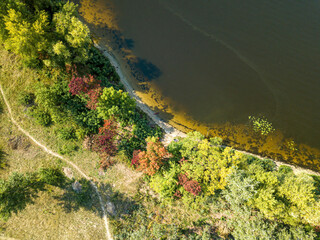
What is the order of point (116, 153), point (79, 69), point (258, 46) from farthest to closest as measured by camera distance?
point (258, 46)
point (79, 69)
point (116, 153)

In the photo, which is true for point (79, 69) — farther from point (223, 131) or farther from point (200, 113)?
point (223, 131)

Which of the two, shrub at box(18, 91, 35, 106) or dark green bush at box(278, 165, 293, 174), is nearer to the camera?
shrub at box(18, 91, 35, 106)

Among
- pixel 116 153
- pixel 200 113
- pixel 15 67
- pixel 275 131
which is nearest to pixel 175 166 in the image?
pixel 116 153

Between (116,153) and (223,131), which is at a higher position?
(223,131)

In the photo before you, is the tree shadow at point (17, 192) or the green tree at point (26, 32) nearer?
the tree shadow at point (17, 192)

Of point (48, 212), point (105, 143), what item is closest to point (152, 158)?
point (105, 143)

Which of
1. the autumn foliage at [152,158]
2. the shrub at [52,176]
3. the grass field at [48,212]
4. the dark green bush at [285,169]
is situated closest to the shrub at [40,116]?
the grass field at [48,212]

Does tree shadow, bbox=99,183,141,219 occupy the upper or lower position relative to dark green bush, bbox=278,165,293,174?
lower

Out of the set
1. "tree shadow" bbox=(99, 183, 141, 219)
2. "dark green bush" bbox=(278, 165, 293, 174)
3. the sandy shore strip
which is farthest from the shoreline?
"tree shadow" bbox=(99, 183, 141, 219)

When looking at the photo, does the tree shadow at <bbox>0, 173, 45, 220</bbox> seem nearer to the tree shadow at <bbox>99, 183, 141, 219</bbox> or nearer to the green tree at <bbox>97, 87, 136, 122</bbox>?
the tree shadow at <bbox>99, 183, 141, 219</bbox>

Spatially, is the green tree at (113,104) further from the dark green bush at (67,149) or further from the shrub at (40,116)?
the shrub at (40,116)

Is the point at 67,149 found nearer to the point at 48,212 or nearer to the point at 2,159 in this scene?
the point at 48,212
